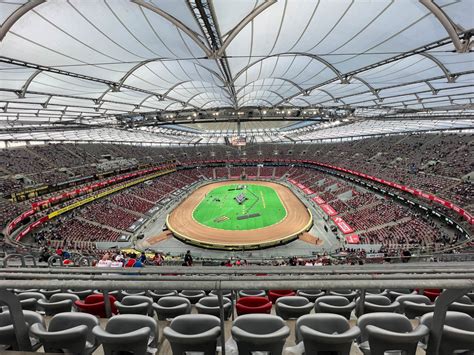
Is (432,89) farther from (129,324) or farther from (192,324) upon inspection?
(129,324)

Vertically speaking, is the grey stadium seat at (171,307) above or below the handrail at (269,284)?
below

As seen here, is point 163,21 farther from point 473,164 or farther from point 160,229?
point 473,164

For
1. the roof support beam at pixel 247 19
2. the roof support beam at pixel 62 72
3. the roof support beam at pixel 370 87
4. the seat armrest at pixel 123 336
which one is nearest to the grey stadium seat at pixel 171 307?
the seat armrest at pixel 123 336

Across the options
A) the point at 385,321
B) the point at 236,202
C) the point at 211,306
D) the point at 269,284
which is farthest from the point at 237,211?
the point at 269,284

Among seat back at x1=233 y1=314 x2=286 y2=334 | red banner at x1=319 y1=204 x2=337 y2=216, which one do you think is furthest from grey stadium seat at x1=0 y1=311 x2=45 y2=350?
red banner at x1=319 y1=204 x2=337 y2=216

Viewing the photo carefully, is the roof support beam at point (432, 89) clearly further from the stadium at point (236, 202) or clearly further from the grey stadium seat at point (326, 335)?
the grey stadium seat at point (326, 335)
